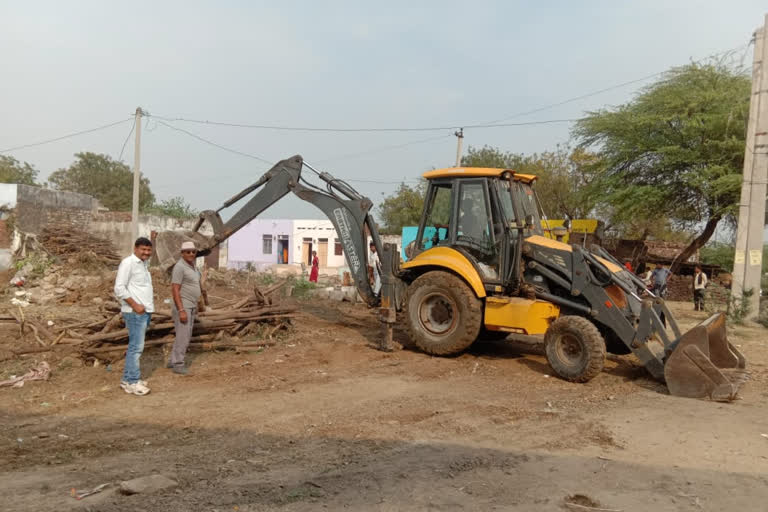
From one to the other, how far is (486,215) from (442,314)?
155 centimetres

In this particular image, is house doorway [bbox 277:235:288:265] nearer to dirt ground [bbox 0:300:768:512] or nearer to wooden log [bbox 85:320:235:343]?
wooden log [bbox 85:320:235:343]

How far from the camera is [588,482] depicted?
13.8 feet

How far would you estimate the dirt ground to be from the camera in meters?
3.89

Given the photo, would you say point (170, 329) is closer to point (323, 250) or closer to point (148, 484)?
point (148, 484)

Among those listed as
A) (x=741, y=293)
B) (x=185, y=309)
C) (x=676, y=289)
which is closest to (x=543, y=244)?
(x=185, y=309)

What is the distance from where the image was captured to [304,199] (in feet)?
31.4

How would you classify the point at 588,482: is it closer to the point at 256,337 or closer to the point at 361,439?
the point at 361,439

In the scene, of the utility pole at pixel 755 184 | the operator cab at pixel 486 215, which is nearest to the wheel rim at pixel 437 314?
the operator cab at pixel 486 215

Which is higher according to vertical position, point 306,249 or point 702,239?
point 702,239

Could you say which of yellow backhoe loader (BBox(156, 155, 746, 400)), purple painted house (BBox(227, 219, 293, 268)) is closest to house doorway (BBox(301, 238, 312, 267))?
purple painted house (BBox(227, 219, 293, 268))

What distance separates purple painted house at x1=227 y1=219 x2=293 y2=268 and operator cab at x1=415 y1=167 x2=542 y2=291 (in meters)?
34.3

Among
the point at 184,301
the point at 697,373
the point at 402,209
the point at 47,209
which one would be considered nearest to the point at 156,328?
the point at 184,301

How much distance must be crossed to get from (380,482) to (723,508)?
7.33 ft

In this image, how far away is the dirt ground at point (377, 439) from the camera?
12.8 feet
